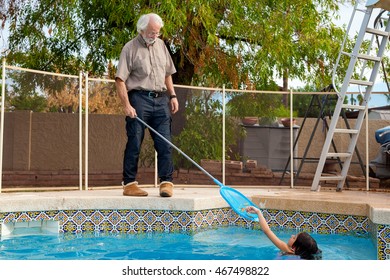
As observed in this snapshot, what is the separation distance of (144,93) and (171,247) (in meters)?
1.67

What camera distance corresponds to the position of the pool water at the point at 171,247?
5.50m

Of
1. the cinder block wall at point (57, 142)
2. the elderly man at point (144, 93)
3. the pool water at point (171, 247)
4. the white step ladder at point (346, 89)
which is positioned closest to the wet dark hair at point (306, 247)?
the pool water at point (171, 247)

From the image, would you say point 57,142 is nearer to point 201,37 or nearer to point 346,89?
point 346,89

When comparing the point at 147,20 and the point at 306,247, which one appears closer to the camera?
the point at 306,247

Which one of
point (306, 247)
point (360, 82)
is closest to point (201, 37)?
point (360, 82)

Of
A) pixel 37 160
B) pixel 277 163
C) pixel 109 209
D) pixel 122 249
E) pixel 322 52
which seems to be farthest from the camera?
pixel 322 52

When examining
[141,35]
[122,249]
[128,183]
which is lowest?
[122,249]

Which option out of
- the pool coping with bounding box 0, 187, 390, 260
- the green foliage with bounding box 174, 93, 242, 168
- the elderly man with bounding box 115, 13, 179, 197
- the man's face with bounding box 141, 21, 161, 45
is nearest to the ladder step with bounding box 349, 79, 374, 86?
the green foliage with bounding box 174, 93, 242, 168

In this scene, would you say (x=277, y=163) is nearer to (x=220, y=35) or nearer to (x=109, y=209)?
(x=109, y=209)

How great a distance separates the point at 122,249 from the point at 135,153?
4.10ft

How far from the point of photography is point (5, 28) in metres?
13.8

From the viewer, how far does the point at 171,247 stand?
19.5ft

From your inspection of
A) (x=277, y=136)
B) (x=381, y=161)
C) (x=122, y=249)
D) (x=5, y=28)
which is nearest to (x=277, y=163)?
(x=277, y=136)

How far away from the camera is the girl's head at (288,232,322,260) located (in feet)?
15.7
